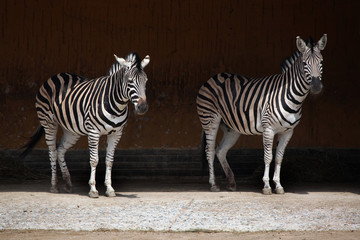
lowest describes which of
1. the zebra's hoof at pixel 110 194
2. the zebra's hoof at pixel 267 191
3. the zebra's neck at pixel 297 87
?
the zebra's hoof at pixel 110 194

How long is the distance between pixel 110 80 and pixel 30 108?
2.58 metres

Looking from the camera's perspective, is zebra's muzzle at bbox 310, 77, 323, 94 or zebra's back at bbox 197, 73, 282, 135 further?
zebra's back at bbox 197, 73, 282, 135

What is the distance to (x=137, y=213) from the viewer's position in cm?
748

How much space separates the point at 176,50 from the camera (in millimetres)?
10727

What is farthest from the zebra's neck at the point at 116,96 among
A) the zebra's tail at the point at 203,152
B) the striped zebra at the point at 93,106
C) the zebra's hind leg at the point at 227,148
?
the zebra's hind leg at the point at 227,148

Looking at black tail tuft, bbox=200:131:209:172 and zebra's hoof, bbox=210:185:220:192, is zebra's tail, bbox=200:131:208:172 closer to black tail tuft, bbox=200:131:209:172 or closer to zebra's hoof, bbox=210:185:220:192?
black tail tuft, bbox=200:131:209:172

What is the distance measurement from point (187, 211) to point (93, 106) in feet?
7.52

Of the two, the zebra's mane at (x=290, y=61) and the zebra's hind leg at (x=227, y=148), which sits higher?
the zebra's mane at (x=290, y=61)

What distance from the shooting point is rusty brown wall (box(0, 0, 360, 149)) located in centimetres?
1047

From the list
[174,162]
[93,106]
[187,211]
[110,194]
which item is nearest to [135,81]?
[93,106]

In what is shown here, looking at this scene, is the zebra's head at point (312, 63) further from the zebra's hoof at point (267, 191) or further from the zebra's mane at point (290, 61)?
the zebra's hoof at point (267, 191)

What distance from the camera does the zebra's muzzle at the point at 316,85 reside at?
27.2 feet

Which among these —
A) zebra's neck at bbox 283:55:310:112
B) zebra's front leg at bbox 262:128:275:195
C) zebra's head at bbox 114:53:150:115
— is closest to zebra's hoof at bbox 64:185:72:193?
zebra's head at bbox 114:53:150:115

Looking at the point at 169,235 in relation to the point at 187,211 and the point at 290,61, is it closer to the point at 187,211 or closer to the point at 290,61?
the point at 187,211
